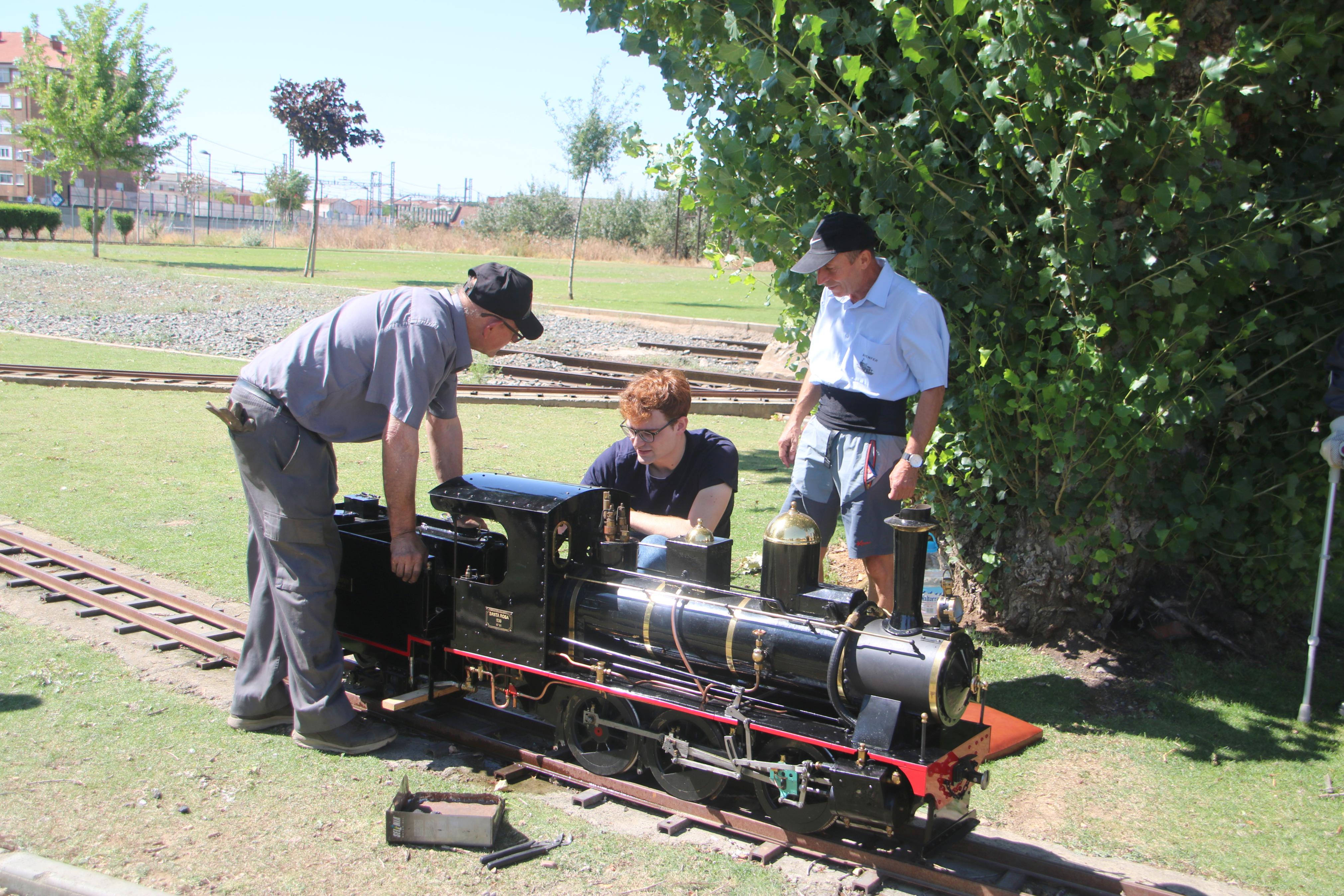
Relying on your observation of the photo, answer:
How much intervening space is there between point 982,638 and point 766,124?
307cm

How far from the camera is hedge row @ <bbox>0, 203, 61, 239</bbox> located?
139 feet

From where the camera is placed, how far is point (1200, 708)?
496 cm

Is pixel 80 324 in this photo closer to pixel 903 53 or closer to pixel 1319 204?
pixel 903 53

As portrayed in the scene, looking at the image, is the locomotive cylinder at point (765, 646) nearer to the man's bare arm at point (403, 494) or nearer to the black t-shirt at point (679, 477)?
the man's bare arm at point (403, 494)

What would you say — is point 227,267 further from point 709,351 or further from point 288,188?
point 288,188

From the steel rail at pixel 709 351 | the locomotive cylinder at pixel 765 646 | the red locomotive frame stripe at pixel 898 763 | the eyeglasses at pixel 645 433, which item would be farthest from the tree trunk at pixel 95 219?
the red locomotive frame stripe at pixel 898 763

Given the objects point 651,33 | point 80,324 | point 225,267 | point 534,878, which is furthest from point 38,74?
point 534,878

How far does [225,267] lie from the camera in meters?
33.6

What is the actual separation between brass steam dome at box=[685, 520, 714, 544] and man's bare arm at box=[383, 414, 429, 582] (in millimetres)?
1114

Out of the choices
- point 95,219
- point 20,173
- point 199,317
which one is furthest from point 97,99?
point 20,173

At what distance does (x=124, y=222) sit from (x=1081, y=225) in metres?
49.4

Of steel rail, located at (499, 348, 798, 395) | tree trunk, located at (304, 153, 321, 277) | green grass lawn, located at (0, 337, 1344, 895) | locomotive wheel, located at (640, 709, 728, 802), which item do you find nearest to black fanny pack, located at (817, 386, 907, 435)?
green grass lawn, located at (0, 337, 1344, 895)

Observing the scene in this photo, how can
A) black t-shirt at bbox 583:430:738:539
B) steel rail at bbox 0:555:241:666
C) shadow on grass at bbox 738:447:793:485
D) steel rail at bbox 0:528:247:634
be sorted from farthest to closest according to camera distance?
shadow on grass at bbox 738:447:793:485 < steel rail at bbox 0:528:247:634 < steel rail at bbox 0:555:241:666 < black t-shirt at bbox 583:430:738:539

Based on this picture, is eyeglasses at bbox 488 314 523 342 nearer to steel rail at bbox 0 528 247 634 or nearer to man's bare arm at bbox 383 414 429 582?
man's bare arm at bbox 383 414 429 582
